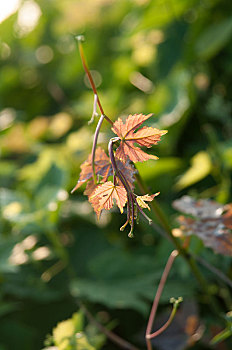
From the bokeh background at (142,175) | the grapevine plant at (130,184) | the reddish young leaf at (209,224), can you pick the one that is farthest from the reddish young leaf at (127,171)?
the bokeh background at (142,175)

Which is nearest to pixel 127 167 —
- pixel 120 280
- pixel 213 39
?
pixel 120 280

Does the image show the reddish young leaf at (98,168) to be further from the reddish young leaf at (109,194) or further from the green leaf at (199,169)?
the green leaf at (199,169)

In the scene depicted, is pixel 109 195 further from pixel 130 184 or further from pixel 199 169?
pixel 199 169

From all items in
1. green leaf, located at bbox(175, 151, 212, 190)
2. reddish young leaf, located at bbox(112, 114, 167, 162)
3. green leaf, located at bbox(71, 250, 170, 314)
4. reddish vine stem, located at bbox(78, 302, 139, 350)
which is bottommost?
reddish vine stem, located at bbox(78, 302, 139, 350)

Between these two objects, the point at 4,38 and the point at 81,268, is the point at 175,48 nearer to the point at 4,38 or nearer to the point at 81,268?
the point at 81,268

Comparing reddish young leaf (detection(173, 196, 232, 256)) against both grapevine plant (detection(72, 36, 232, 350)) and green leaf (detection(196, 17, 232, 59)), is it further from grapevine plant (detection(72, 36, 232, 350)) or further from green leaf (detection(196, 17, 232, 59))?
green leaf (detection(196, 17, 232, 59))

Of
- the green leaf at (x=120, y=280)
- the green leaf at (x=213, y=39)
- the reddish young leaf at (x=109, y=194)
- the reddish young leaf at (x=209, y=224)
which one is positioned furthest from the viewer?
the green leaf at (x=213, y=39)

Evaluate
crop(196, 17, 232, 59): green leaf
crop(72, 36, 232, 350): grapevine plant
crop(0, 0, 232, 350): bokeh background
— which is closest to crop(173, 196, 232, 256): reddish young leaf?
crop(72, 36, 232, 350): grapevine plant
